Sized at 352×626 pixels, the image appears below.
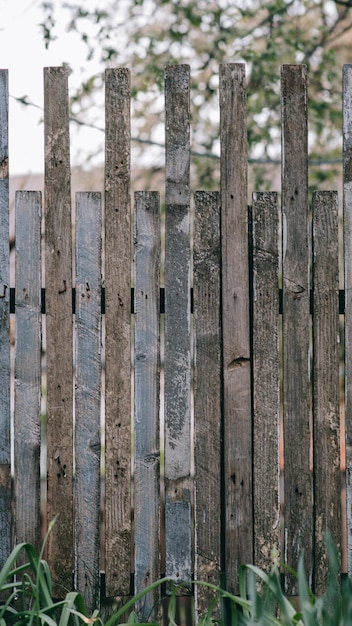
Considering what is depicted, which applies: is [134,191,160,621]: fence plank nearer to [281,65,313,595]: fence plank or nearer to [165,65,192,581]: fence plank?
[165,65,192,581]: fence plank

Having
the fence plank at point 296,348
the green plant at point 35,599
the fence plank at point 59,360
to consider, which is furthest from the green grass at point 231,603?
the fence plank at point 296,348

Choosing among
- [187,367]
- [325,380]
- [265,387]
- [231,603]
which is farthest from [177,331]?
[231,603]

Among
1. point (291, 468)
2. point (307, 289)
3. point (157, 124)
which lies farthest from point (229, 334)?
point (157, 124)

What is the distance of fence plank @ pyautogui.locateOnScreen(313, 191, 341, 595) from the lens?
265 cm

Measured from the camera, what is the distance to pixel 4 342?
8.86ft

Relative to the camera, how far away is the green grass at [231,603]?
5.82 ft

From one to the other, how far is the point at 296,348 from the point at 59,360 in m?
0.83

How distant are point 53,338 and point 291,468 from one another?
948 millimetres

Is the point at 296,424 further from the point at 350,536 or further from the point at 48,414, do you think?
the point at 48,414

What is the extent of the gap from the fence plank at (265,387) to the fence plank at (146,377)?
0.34 meters

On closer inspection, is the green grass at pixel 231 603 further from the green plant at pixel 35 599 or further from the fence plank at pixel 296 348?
the fence plank at pixel 296 348

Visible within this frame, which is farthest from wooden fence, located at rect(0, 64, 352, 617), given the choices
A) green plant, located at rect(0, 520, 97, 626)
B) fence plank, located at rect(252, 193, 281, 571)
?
green plant, located at rect(0, 520, 97, 626)

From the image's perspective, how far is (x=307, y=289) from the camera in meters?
2.66

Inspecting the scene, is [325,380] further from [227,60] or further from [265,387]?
[227,60]
